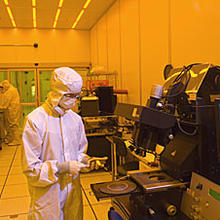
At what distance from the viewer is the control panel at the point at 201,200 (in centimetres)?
130

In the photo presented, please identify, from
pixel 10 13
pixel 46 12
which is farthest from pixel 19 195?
pixel 10 13

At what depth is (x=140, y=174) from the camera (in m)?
1.78

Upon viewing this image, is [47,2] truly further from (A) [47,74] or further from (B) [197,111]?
(B) [197,111]

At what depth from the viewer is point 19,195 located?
3859mm

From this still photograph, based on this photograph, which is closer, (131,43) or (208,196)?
(208,196)

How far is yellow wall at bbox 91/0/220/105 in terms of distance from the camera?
2.53 metres

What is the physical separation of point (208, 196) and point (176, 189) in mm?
251

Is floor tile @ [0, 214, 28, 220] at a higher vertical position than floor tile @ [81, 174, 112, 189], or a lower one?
lower

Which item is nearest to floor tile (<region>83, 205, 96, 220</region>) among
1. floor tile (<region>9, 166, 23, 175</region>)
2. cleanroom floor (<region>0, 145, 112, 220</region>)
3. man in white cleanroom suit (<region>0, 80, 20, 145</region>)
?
cleanroom floor (<region>0, 145, 112, 220</region>)

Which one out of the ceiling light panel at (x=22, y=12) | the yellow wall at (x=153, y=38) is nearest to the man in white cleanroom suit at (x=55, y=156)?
the yellow wall at (x=153, y=38)

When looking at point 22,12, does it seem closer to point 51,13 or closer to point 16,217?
point 51,13

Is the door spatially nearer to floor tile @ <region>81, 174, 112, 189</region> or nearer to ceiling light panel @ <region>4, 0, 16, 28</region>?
ceiling light panel @ <region>4, 0, 16, 28</region>

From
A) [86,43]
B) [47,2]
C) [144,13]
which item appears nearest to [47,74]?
[86,43]

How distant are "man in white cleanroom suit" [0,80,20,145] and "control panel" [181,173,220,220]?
21.2ft
